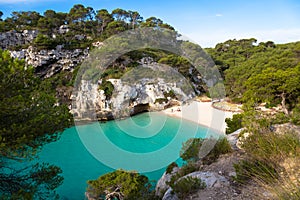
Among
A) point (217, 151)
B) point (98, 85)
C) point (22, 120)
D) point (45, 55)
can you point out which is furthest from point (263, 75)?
point (45, 55)

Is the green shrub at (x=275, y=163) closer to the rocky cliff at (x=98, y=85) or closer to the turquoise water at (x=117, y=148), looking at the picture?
the turquoise water at (x=117, y=148)

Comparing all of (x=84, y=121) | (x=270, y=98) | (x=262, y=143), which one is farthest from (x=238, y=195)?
(x=84, y=121)

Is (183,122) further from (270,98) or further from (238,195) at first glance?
(238,195)

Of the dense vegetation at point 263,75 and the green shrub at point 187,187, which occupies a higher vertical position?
the dense vegetation at point 263,75

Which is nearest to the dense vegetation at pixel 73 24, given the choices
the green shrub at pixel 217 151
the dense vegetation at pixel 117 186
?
the dense vegetation at pixel 117 186

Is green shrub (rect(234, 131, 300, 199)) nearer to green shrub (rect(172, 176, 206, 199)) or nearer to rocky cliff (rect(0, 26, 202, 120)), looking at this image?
green shrub (rect(172, 176, 206, 199))

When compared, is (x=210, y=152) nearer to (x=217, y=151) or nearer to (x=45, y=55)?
(x=217, y=151)
